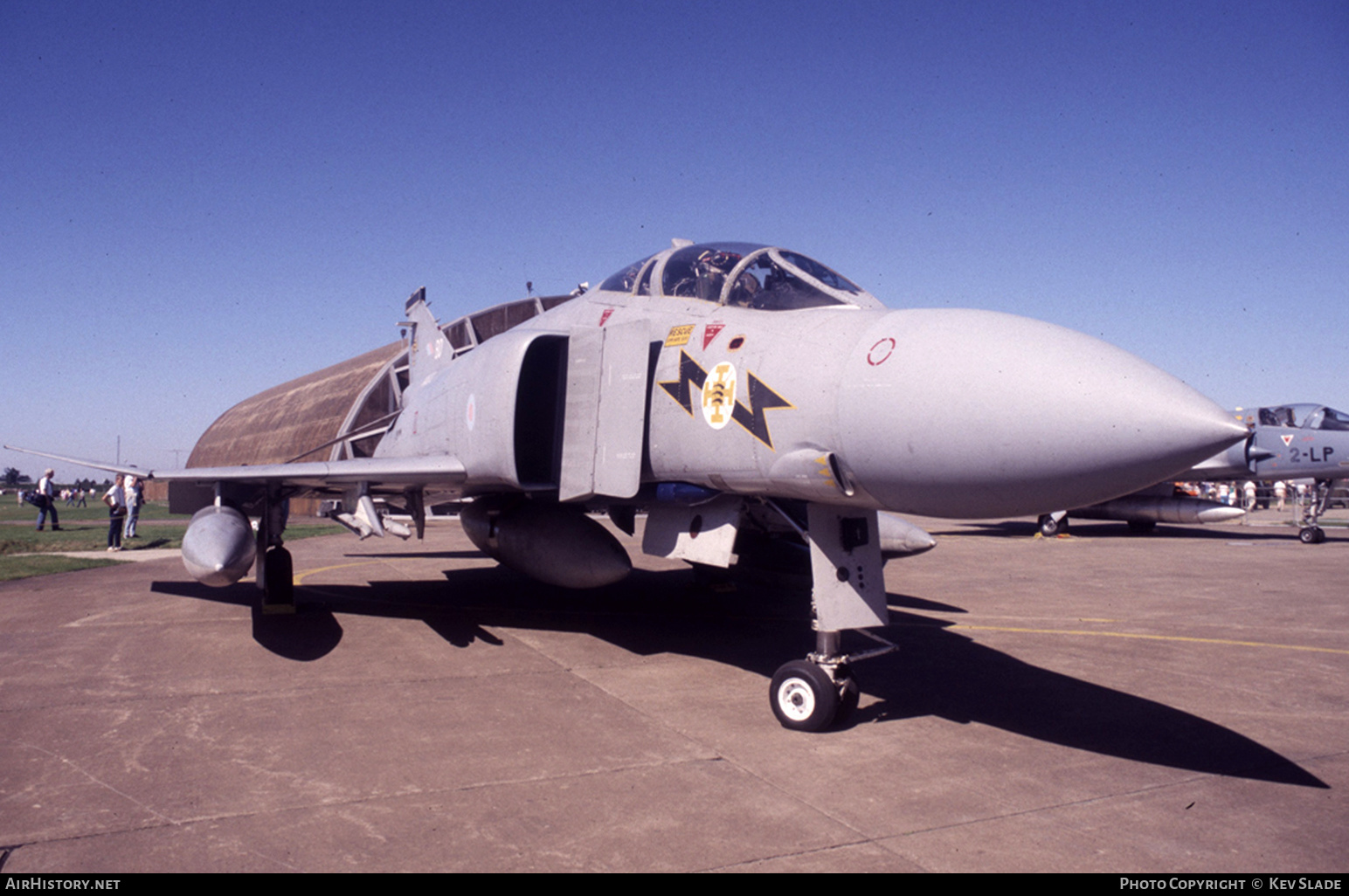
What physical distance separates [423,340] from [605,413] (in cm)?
820

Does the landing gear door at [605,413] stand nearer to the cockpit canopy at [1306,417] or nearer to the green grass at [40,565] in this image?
the green grass at [40,565]

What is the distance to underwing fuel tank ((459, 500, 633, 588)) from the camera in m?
7.54

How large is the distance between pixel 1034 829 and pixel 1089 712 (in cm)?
221

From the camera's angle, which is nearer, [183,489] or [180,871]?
[180,871]

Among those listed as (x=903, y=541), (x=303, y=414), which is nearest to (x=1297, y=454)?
(x=903, y=541)

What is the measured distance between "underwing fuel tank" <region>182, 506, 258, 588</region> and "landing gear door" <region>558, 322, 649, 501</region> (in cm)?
354

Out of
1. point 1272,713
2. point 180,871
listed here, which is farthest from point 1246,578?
point 180,871

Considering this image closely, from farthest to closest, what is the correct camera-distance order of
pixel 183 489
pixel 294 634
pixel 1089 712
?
pixel 183 489, pixel 294 634, pixel 1089 712

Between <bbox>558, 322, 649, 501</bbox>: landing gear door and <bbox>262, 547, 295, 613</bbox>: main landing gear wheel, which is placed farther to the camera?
<bbox>262, 547, 295, 613</bbox>: main landing gear wheel

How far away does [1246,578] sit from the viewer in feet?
40.7

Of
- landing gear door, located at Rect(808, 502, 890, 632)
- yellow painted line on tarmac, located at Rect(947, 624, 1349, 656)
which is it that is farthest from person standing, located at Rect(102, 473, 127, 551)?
landing gear door, located at Rect(808, 502, 890, 632)

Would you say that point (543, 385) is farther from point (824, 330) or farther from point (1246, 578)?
point (1246, 578)

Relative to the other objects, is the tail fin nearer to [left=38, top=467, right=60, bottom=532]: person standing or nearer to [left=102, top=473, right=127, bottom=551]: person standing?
[left=102, top=473, right=127, bottom=551]: person standing
